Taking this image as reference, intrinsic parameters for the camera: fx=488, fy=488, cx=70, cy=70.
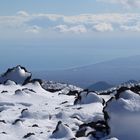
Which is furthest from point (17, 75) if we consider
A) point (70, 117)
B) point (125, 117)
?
point (125, 117)

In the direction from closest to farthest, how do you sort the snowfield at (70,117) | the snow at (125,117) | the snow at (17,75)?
1. the snow at (125,117)
2. the snowfield at (70,117)
3. the snow at (17,75)

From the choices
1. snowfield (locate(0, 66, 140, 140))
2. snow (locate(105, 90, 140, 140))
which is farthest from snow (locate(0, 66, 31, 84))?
snow (locate(105, 90, 140, 140))

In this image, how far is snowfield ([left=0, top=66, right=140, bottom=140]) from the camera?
38.9 m

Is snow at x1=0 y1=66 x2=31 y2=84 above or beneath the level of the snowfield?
above

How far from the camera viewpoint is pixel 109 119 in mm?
39562

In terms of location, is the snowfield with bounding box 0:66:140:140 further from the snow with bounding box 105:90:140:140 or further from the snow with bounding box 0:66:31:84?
the snow with bounding box 0:66:31:84

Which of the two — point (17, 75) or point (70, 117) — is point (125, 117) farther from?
point (17, 75)

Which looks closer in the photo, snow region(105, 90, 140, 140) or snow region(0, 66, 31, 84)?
snow region(105, 90, 140, 140)

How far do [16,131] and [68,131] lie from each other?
5075 mm

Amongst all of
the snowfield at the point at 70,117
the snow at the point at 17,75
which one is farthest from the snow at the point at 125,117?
the snow at the point at 17,75

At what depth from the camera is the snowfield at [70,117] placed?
38875mm

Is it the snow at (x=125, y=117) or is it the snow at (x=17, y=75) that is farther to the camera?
the snow at (x=17, y=75)

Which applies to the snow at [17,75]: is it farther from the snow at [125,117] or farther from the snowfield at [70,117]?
the snow at [125,117]

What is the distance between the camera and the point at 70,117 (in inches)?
1786
